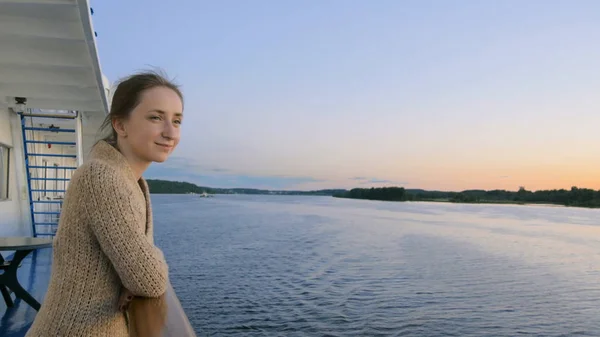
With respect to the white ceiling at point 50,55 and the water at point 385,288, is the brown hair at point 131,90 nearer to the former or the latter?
the white ceiling at point 50,55

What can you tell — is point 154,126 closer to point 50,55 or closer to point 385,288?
point 50,55

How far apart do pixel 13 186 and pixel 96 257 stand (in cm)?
751

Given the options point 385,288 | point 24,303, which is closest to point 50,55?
Result: point 24,303

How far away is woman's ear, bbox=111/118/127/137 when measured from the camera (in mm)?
1278

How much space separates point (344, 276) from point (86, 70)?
31.7 ft

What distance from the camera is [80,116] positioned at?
7.21 m

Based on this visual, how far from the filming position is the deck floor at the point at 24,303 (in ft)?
12.8

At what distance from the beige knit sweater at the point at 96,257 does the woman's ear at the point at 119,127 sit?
17 centimetres

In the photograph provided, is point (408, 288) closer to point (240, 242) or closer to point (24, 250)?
point (24, 250)

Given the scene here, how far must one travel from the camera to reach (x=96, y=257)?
1100mm

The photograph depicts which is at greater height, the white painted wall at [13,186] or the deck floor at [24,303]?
the white painted wall at [13,186]

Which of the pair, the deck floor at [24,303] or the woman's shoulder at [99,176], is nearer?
the woman's shoulder at [99,176]

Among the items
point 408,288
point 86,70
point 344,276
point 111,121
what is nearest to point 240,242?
point 344,276

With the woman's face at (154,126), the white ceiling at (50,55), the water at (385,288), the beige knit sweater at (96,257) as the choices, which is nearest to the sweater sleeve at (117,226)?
the beige knit sweater at (96,257)
